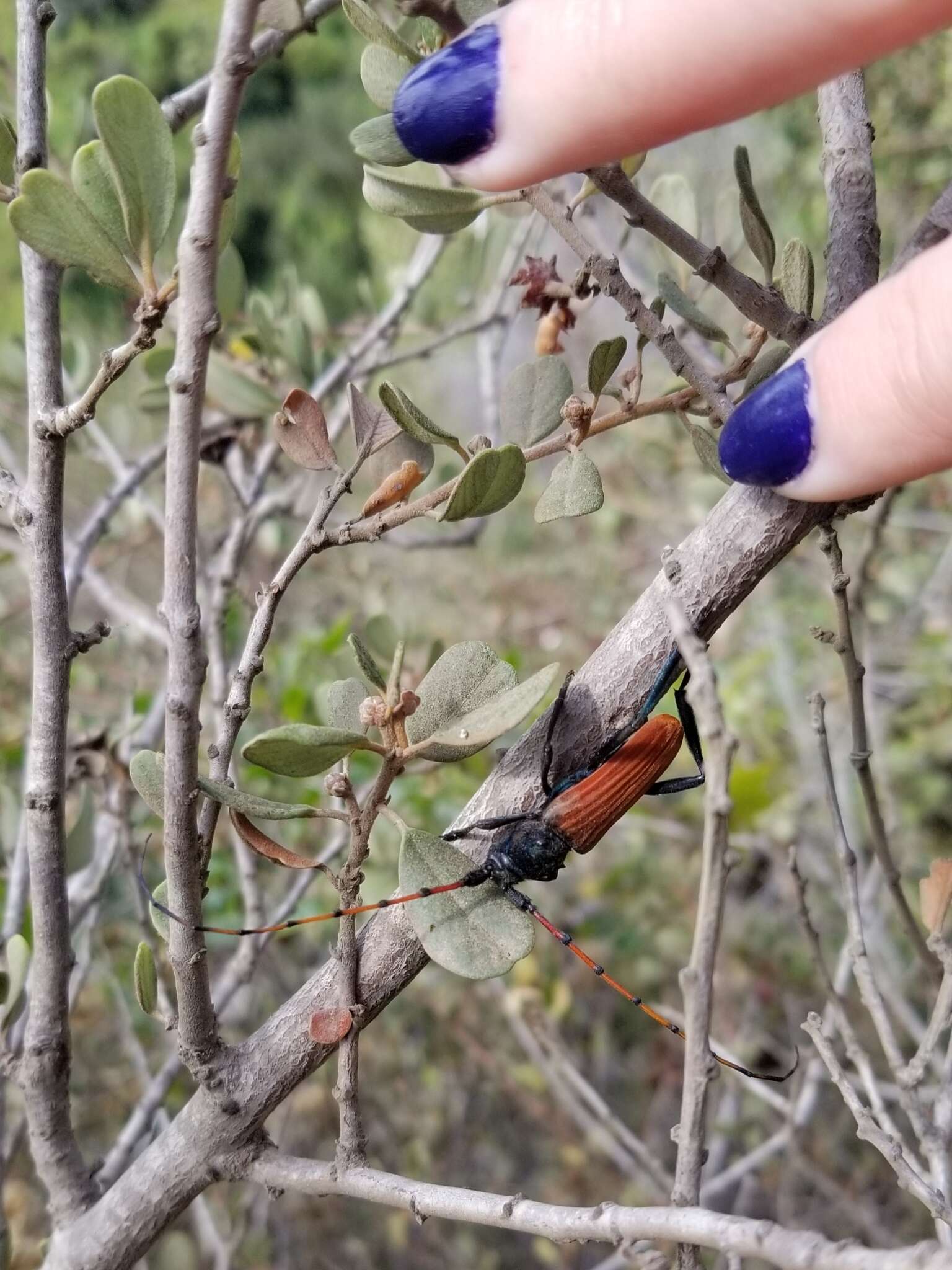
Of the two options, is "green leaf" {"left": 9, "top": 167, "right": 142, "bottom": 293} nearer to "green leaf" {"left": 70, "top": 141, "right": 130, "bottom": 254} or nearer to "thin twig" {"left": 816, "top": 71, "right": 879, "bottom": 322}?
"green leaf" {"left": 70, "top": 141, "right": 130, "bottom": 254}

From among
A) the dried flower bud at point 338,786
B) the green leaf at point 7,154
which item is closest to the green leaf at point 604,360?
the dried flower bud at point 338,786

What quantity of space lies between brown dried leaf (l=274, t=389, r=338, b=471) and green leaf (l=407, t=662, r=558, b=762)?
22cm

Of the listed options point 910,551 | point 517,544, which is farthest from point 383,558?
point 910,551

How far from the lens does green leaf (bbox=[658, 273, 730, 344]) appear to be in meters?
0.72

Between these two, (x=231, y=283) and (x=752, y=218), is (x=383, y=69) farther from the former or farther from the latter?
(x=231, y=283)

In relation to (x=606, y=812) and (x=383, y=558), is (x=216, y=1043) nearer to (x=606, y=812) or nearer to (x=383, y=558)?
(x=606, y=812)

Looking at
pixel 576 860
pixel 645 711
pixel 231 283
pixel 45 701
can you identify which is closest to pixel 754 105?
pixel 645 711

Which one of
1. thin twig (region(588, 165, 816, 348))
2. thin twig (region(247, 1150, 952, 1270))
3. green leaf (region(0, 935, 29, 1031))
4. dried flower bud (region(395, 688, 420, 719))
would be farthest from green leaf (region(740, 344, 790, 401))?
green leaf (region(0, 935, 29, 1031))

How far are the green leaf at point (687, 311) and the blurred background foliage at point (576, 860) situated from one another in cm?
37

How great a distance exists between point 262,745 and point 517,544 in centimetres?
444

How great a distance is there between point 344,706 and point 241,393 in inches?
23.7

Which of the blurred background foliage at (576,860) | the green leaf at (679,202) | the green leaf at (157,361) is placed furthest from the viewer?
the blurred background foliage at (576,860)

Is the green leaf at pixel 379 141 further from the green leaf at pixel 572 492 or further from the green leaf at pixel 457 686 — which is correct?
the green leaf at pixel 457 686

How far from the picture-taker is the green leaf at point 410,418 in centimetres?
60
